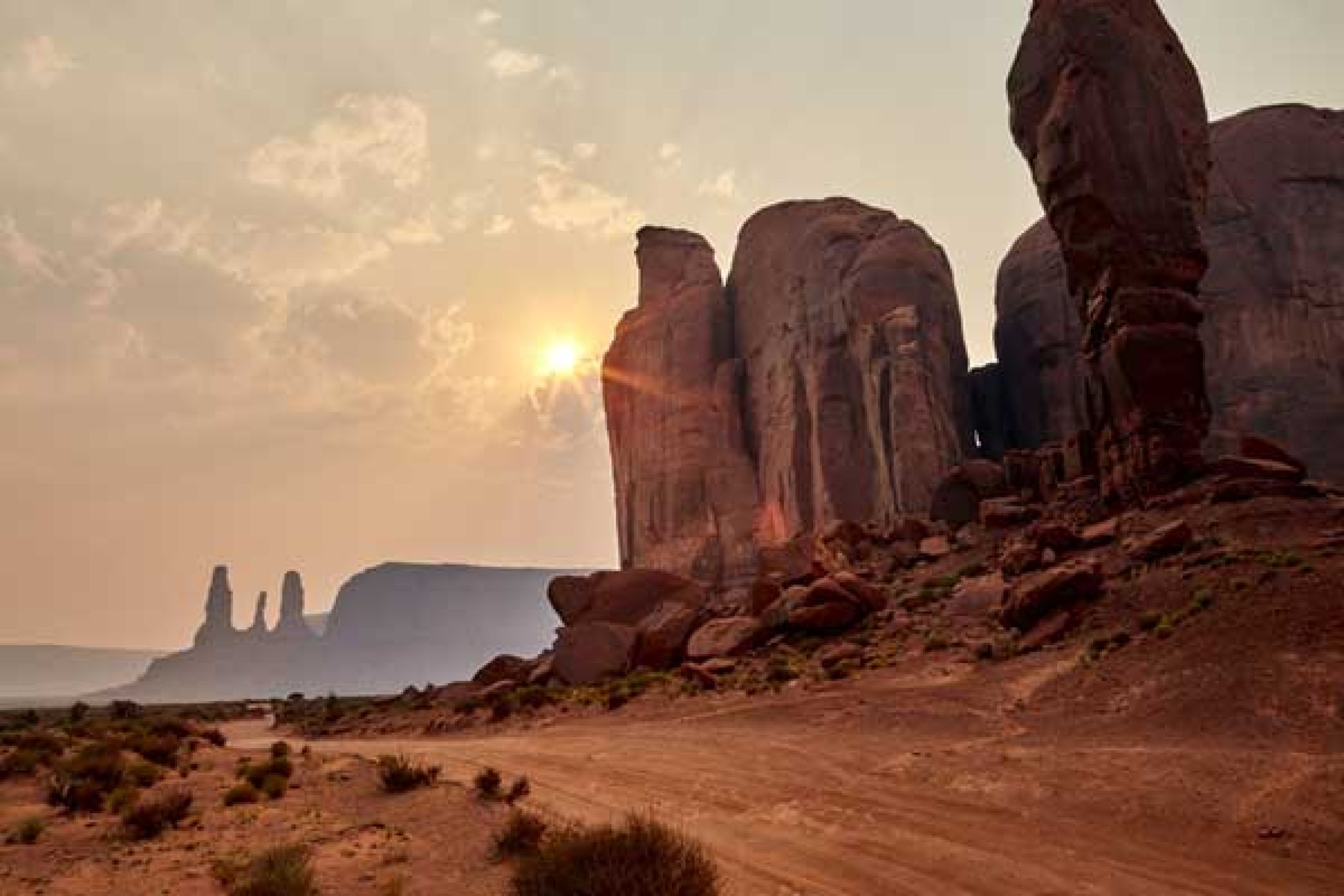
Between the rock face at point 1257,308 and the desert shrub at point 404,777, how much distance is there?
43296mm

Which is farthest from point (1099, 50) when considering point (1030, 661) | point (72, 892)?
point (72, 892)

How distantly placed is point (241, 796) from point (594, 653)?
795 inches

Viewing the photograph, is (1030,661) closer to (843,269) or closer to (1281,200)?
(843,269)

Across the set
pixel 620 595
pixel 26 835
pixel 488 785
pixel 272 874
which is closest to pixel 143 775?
pixel 26 835

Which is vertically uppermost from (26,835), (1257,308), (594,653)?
(1257,308)

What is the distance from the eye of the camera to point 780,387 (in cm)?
6172

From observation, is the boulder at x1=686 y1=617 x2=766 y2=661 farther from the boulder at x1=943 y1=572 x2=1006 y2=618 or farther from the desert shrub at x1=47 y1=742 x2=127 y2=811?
the desert shrub at x1=47 y1=742 x2=127 y2=811

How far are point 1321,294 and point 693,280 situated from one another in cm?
4529

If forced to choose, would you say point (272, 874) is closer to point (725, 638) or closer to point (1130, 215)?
point (725, 638)

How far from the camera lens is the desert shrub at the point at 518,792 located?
12250mm

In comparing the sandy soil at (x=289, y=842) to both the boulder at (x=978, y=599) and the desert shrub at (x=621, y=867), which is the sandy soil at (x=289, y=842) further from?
the boulder at (x=978, y=599)

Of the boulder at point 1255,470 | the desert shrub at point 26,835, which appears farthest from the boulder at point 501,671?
the boulder at point 1255,470

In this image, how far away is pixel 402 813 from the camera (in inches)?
480

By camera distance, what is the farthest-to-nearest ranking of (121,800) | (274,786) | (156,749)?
(156,749), (274,786), (121,800)
